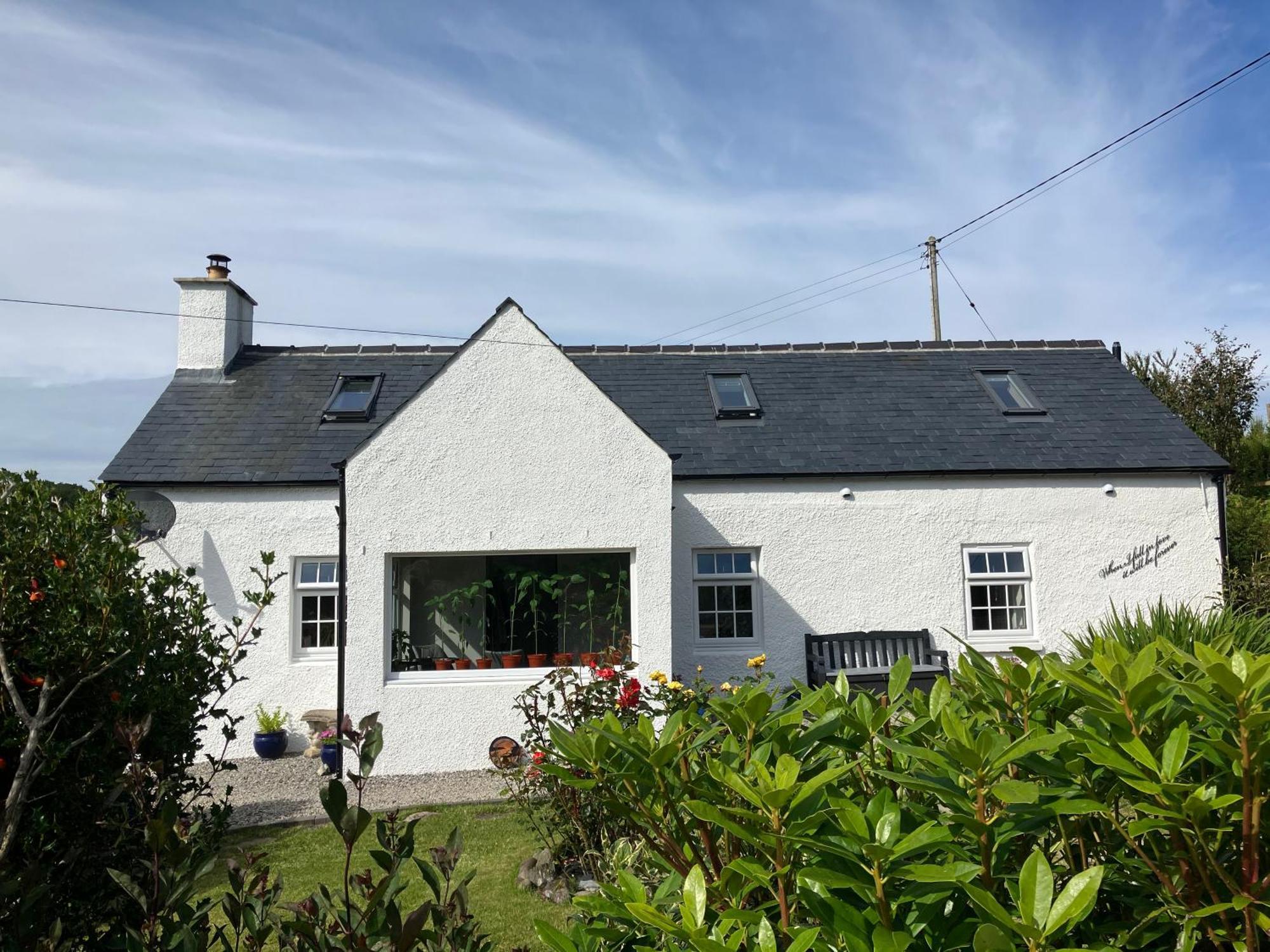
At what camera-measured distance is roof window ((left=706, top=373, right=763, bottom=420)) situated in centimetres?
1397

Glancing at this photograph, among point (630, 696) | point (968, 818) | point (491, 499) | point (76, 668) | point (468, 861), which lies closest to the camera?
point (968, 818)

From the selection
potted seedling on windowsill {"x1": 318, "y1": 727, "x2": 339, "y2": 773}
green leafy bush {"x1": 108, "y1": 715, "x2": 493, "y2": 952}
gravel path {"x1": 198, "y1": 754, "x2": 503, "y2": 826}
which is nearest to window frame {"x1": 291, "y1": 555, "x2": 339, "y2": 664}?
gravel path {"x1": 198, "y1": 754, "x2": 503, "y2": 826}

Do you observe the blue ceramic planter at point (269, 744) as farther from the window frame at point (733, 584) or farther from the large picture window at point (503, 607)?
the window frame at point (733, 584)

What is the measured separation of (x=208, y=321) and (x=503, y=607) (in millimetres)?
7412

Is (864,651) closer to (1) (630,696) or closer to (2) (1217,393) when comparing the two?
(1) (630,696)

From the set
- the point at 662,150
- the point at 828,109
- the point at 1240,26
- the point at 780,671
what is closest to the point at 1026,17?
the point at 828,109

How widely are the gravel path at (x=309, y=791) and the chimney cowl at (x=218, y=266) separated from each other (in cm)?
841

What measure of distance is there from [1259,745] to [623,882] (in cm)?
116

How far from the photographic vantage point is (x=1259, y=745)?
4.74 ft

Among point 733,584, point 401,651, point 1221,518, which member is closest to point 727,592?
point 733,584

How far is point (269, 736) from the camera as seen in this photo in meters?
11.7

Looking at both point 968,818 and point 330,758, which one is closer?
point 968,818

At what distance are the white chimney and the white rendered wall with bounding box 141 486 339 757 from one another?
344cm

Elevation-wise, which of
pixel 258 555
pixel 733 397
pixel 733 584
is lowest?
pixel 733 584
